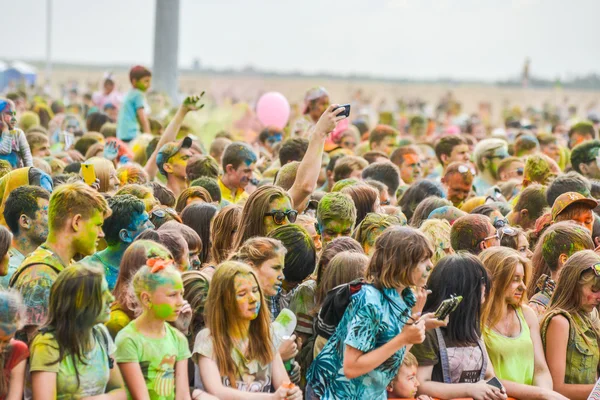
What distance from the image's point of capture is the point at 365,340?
481 centimetres

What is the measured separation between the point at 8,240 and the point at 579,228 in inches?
148

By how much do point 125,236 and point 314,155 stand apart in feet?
5.71

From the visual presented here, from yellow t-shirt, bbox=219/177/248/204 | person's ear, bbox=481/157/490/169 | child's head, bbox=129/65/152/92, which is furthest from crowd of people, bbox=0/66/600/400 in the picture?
child's head, bbox=129/65/152/92

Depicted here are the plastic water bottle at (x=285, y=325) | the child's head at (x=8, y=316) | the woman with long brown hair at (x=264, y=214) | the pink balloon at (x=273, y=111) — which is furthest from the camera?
the pink balloon at (x=273, y=111)

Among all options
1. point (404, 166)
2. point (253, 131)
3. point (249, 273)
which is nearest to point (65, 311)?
point (249, 273)

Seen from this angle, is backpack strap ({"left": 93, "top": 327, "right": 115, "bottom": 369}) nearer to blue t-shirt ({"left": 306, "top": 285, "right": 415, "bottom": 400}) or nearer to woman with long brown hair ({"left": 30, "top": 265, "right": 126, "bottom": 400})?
woman with long brown hair ({"left": 30, "top": 265, "right": 126, "bottom": 400})

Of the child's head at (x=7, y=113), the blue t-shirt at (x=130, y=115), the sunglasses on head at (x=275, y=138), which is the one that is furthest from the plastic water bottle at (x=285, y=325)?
the blue t-shirt at (x=130, y=115)

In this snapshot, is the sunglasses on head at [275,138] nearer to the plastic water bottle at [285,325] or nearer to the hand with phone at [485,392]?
the plastic water bottle at [285,325]

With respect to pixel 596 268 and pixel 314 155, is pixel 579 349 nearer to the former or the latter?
pixel 596 268

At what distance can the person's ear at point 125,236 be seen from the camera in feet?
18.9

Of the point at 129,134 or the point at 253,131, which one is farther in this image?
the point at 253,131

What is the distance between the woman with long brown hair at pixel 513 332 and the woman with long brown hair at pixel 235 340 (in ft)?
4.76

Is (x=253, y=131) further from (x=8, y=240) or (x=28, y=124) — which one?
(x=8, y=240)

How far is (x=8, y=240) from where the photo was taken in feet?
16.6
